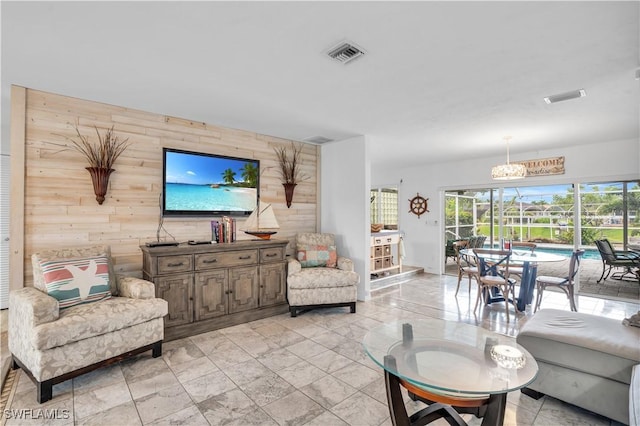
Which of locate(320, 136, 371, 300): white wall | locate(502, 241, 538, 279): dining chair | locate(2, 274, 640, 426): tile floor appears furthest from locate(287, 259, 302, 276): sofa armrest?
locate(502, 241, 538, 279): dining chair

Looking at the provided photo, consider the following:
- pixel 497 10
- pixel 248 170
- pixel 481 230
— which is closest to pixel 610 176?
pixel 481 230

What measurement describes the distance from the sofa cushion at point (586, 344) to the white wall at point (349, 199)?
8.30 ft

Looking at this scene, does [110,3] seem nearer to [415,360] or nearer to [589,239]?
[415,360]

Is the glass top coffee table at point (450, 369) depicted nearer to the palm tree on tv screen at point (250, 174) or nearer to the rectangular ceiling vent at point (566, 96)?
the rectangular ceiling vent at point (566, 96)

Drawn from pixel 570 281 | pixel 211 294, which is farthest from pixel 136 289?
pixel 570 281

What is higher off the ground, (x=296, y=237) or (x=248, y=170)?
(x=248, y=170)

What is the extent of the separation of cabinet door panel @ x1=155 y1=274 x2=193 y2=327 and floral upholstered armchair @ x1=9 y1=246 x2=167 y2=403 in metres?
0.30

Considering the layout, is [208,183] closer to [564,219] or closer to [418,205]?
[418,205]

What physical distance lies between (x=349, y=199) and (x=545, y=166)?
145 inches

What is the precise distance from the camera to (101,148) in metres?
3.19

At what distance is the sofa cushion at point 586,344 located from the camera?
72.5 inches

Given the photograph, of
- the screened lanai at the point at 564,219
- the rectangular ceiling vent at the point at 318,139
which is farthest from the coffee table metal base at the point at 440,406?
the screened lanai at the point at 564,219

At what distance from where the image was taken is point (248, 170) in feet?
14.0

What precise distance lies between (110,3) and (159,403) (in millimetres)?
2541
